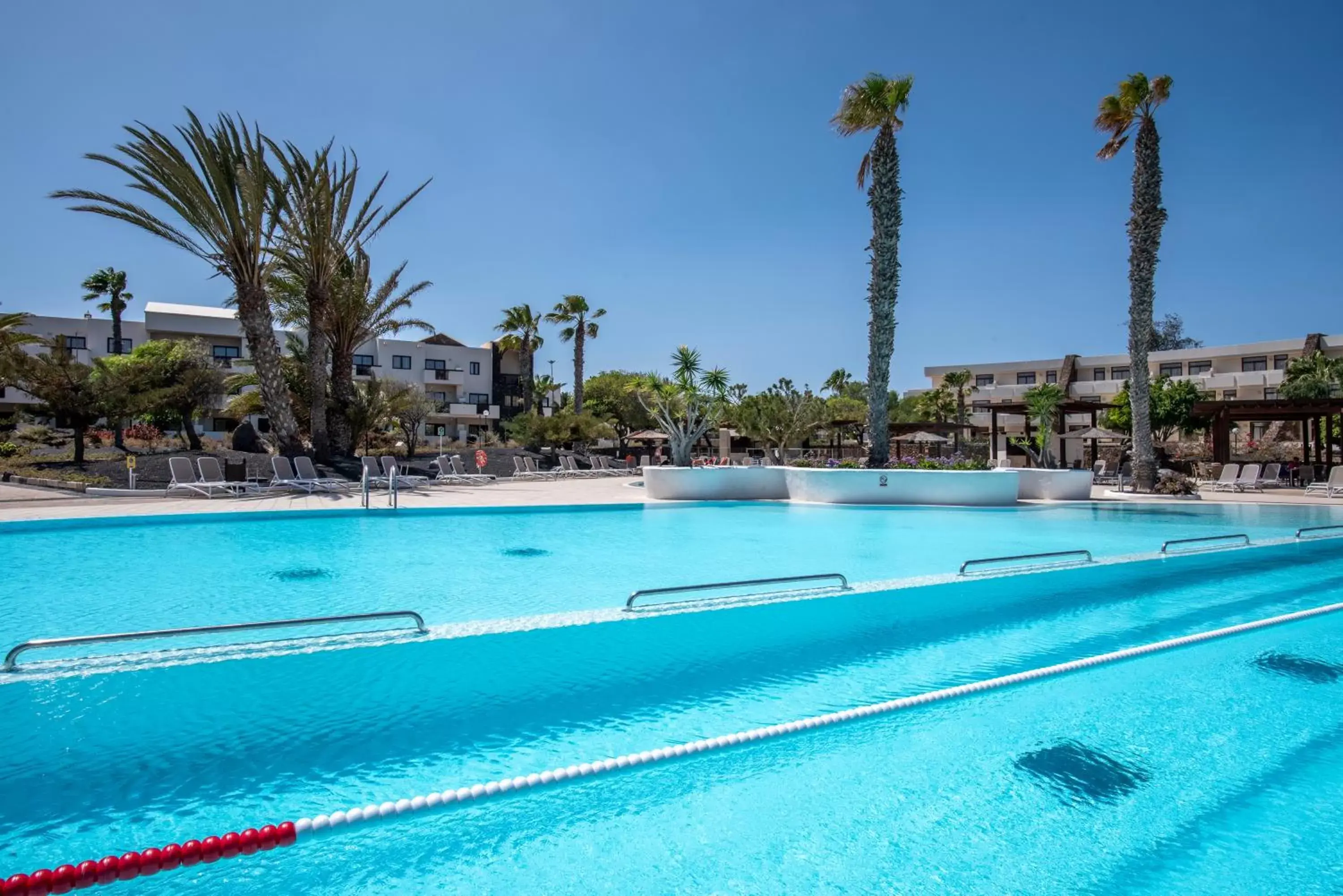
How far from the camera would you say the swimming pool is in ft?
9.43

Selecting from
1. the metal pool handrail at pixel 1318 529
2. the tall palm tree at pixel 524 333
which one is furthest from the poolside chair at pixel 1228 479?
the tall palm tree at pixel 524 333

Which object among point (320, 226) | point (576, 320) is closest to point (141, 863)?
point (320, 226)

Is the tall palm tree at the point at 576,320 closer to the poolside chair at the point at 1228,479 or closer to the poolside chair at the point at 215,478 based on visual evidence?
the poolside chair at the point at 215,478

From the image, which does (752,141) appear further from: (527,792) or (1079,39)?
(527,792)

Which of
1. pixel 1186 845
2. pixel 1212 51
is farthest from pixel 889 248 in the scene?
pixel 1186 845

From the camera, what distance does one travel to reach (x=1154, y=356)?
52.4 meters

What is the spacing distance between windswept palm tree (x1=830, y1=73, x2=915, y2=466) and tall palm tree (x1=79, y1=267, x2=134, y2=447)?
4400 centimetres

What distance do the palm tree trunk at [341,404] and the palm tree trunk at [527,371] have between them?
20281 millimetres

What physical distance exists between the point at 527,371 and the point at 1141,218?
35060 millimetres

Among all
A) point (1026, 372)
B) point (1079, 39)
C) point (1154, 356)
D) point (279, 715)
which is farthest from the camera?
point (1026, 372)

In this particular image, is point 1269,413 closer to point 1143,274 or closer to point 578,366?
point 1143,274

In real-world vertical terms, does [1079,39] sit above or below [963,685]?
above

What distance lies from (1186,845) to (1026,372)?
60602mm

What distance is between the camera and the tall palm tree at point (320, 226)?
20516mm
